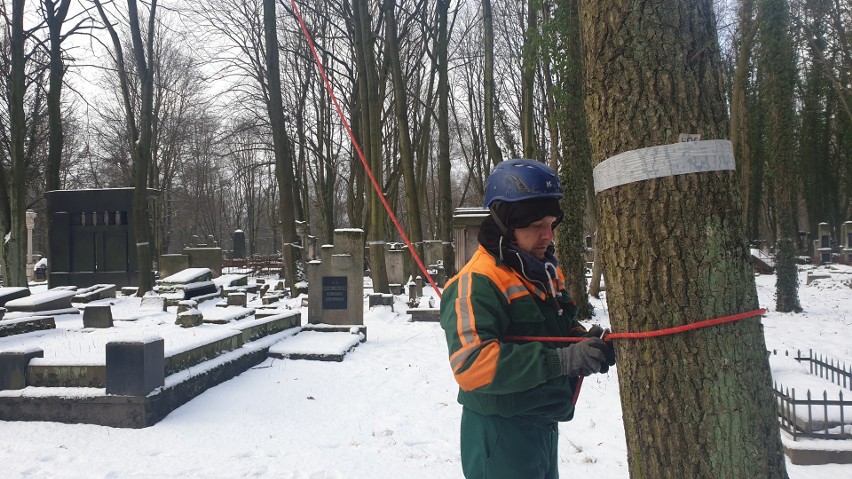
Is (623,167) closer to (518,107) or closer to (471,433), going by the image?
(471,433)

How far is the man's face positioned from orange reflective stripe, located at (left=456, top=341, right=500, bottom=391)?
0.43 metres

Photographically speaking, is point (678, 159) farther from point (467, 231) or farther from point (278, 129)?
point (278, 129)

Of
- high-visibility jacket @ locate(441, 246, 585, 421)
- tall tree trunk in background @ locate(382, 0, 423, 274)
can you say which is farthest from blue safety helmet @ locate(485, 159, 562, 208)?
tall tree trunk in background @ locate(382, 0, 423, 274)

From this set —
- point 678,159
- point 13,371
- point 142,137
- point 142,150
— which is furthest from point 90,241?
point 678,159

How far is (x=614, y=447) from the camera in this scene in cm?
438

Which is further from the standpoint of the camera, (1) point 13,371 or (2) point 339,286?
(2) point 339,286

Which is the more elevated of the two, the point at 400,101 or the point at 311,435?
the point at 400,101

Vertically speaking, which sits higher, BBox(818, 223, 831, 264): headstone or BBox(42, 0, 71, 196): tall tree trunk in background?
BBox(42, 0, 71, 196): tall tree trunk in background

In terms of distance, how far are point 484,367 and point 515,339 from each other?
0.24 meters

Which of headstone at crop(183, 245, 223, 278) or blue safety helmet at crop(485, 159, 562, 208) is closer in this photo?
blue safety helmet at crop(485, 159, 562, 208)

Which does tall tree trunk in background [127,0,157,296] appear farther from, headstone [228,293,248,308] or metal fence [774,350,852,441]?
metal fence [774,350,852,441]

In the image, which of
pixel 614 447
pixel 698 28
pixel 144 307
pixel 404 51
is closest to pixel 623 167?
pixel 698 28

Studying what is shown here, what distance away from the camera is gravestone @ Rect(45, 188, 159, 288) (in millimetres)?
17859

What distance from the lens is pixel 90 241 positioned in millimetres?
18078
